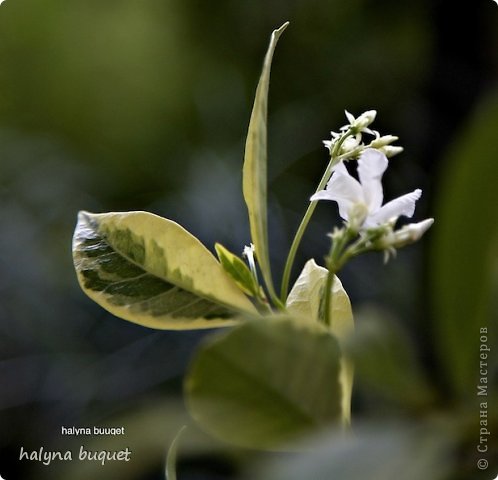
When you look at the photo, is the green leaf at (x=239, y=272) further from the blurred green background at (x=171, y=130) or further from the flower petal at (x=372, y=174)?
the blurred green background at (x=171, y=130)

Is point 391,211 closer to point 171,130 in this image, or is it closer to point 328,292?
point 328,292

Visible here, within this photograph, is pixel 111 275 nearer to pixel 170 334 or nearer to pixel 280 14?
pixel 170 334

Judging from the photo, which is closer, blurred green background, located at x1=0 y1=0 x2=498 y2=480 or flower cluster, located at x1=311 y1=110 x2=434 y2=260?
flower cluster, located at x1=311 y1=110 x2=434 y2=260

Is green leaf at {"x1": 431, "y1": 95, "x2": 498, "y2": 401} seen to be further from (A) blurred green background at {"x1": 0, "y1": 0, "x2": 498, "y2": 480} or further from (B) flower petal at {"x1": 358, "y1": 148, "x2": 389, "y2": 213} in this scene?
(A) blurred green background at {"x1": 0, "y1": 0, "x2": 498, "y2": 480}

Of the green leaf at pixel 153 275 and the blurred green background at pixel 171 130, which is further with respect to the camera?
the blurred green background at pixel 171 130

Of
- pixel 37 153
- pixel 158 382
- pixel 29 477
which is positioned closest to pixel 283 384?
pixel 29 477

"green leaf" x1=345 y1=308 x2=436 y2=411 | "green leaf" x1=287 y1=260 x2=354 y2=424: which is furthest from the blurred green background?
"green leaf" x1=345 y1=308 x2=436 y2=411

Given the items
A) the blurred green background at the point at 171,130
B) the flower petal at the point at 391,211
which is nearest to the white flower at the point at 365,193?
the flower petal at the point at 391,211
